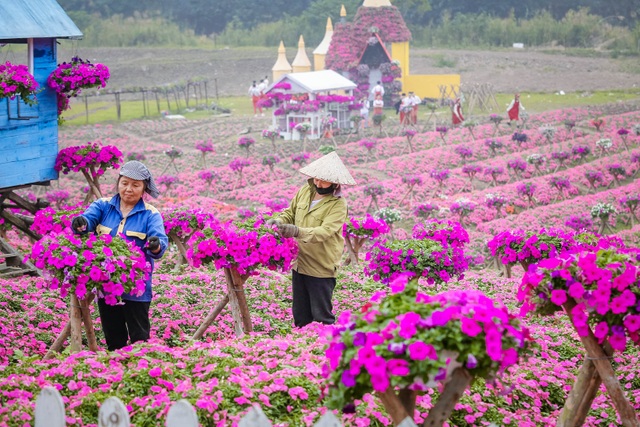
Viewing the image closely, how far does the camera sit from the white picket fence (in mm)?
3619

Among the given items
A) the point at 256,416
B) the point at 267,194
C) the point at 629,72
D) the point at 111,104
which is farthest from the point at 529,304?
the point at 111,104

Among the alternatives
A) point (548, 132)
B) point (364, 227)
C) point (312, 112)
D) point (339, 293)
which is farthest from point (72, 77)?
point (312, 112)

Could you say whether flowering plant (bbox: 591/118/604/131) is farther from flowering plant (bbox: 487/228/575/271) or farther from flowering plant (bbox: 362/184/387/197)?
flowering plant (bbox: 487/228/575/271)

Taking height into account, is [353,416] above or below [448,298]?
below

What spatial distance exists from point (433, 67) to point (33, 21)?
38856 mm

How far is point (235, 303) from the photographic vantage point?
25.0 feet

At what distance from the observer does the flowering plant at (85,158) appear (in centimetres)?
1191

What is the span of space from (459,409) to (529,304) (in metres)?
1.09

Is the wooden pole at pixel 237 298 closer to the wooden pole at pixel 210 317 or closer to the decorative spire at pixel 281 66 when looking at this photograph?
the wooden pole at pixel 210 317

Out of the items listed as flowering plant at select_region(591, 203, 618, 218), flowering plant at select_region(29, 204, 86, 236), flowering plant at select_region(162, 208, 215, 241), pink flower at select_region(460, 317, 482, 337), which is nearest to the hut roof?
flowering plant at select_region(29, 204, 86, 236)

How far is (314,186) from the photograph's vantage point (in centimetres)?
753

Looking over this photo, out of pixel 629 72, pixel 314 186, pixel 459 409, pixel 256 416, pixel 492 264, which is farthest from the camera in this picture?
pixel 629 72

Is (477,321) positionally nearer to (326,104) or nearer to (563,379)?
(563,379)

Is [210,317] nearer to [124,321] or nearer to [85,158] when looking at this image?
[124,321]
